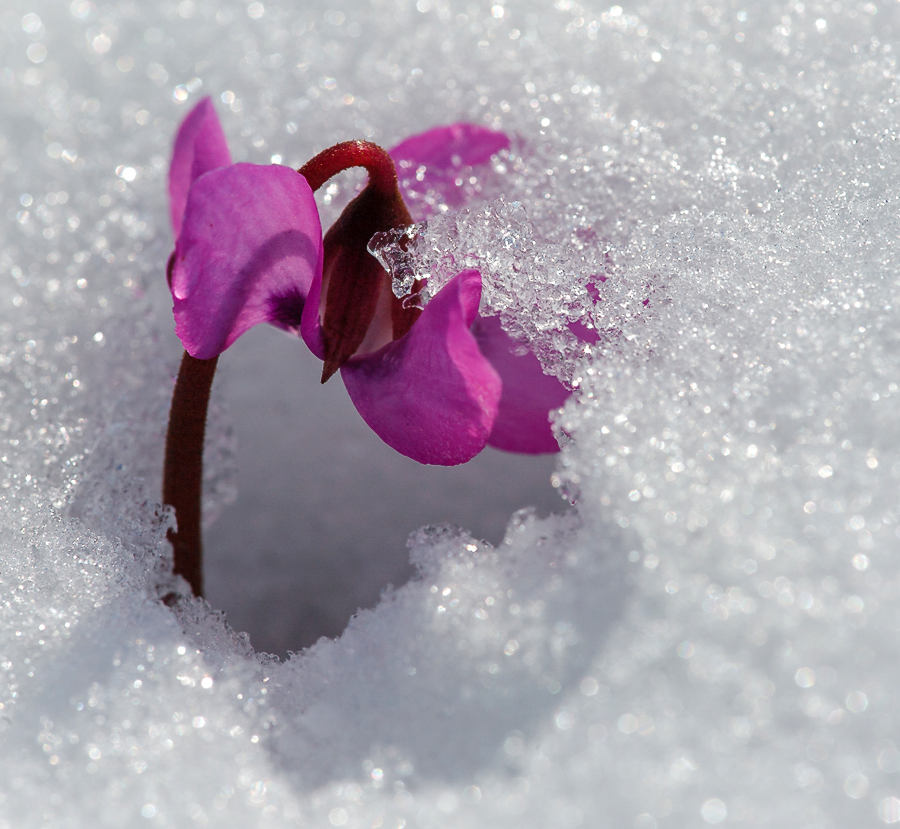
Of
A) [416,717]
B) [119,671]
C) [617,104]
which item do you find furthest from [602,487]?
[617,104]

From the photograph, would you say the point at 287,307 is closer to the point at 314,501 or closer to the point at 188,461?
the point at 188,461

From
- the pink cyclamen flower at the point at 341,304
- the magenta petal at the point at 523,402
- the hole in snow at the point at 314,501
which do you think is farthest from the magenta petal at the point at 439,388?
the hole in snow at the point at 314,501

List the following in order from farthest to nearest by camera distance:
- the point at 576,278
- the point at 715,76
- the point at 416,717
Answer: the point at 715,76, the point at 576,278, the point at 416,717

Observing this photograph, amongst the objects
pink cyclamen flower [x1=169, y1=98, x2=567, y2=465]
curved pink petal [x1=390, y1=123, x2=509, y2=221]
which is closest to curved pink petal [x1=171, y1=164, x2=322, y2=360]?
pink cyclamen flower [x1=169, y1=98, x2=567, y2=465]

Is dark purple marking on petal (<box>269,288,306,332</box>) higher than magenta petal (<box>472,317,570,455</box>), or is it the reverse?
dark purple marking on petal (<box>269,288,306,332</box>)

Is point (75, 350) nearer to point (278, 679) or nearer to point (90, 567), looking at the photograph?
point (90, 567)

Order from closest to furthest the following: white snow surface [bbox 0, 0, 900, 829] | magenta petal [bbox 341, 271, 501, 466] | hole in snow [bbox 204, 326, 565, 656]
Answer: white snow surface [bbox 0, 0, 900, 829]
magenta petal [bbox 341, 271, 501, 466]
hole in snow [bbox 204, 326, 565, 656]

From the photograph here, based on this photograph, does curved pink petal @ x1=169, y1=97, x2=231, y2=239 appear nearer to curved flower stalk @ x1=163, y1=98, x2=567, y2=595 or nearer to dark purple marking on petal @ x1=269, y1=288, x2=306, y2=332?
curved flower stalk @ x1=163, y1=98, x2=567, y2=595
